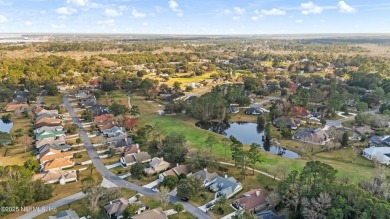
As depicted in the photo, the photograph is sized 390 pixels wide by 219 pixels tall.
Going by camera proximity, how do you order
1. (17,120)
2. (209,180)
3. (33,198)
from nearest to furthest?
1. (33,198)
2. (209,180)
3. (17,120)

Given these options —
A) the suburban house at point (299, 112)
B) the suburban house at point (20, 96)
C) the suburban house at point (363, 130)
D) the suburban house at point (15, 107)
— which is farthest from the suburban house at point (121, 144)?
the suburban house at point (20, 96)

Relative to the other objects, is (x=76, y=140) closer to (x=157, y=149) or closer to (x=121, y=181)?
(x=157, y=149)

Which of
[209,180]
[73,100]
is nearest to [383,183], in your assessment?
[209,180]

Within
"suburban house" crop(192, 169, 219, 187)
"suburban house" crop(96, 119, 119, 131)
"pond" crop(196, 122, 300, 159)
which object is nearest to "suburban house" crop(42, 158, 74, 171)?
"suburban house" crop(96, 119, 119, 131)

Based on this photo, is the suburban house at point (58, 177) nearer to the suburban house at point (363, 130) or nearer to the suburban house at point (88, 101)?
the suburban house at point (88, 101)

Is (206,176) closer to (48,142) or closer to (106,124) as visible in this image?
(48,142)

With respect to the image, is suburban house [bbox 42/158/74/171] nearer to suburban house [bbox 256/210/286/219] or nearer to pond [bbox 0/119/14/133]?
pond [bbox 0/119/14/133]

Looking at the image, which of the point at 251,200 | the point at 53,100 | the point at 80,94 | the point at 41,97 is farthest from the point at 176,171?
the point at 41,97
